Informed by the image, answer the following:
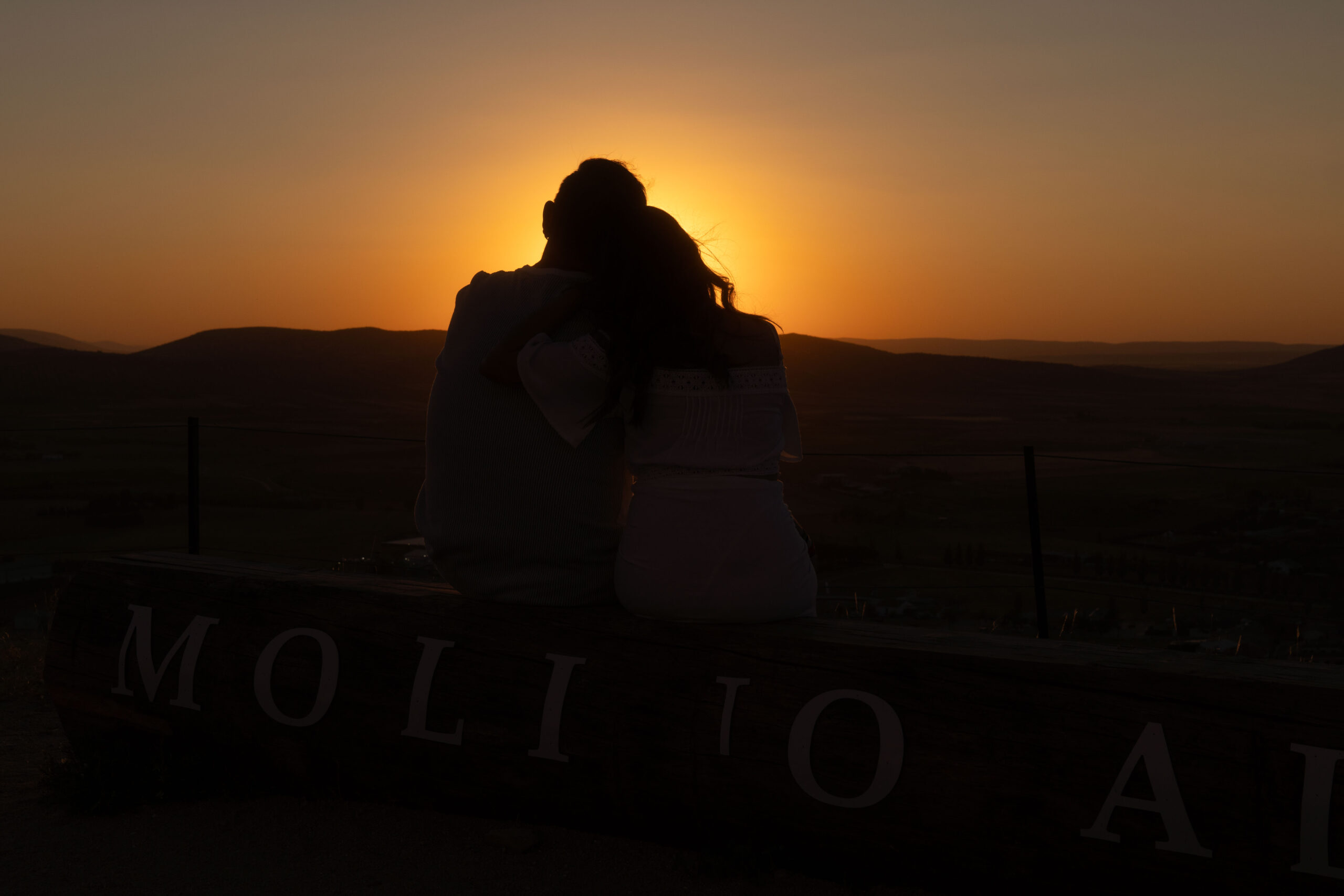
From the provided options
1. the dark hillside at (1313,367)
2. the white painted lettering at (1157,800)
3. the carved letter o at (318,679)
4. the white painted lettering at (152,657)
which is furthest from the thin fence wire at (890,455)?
the dark hillside at (1313,367)

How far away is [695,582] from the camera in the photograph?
89.0 inches

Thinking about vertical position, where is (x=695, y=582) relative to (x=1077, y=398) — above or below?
below

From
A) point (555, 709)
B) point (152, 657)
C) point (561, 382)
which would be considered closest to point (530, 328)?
point (561, 382)

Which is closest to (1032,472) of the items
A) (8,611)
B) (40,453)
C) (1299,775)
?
(1299,775)

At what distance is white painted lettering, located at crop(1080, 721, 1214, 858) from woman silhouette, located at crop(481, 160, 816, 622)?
0.81 m

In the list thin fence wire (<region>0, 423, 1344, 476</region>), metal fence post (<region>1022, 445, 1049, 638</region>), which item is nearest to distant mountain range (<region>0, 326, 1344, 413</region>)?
thin fence wire (<region>0, 423, 1344, 476</region>)

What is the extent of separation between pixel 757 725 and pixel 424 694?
89 cm

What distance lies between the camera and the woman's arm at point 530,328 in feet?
7.38

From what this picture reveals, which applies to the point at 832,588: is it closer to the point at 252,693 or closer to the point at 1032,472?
the point at 1032,472

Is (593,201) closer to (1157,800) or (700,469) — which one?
(700,469)

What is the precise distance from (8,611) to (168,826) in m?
6.47

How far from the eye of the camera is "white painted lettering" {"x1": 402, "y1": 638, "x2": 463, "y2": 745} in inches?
98.7

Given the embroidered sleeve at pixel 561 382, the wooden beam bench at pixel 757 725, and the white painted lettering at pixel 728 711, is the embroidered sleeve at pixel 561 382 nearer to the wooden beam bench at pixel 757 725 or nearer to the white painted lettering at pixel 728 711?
the wooden beam bench at pixel 757 725

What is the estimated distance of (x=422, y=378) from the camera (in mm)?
64688
